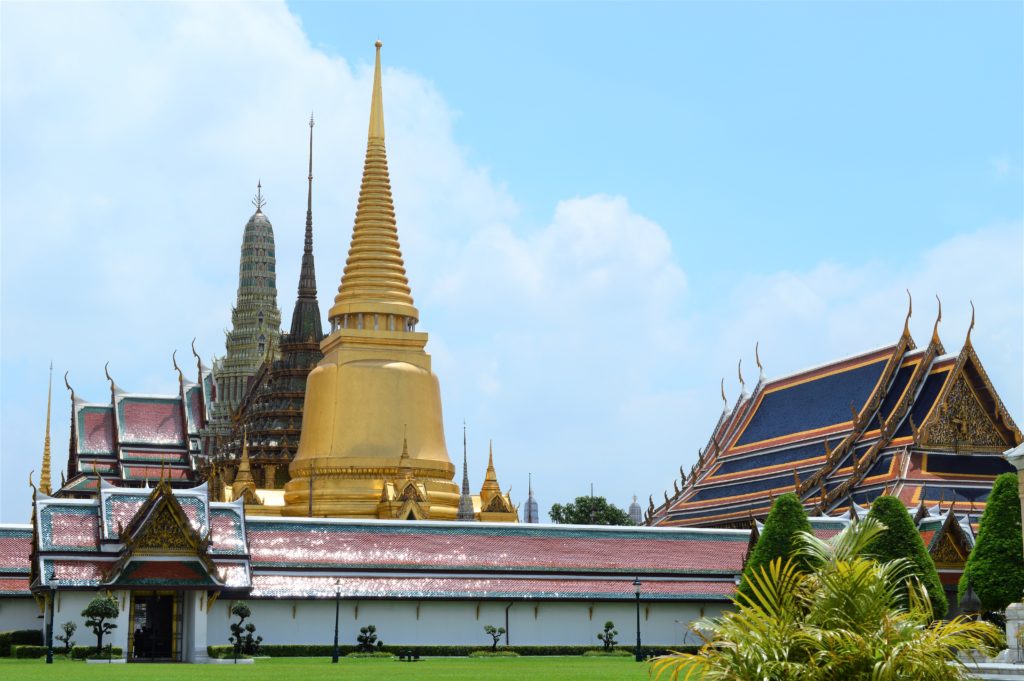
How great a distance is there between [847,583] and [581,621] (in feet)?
79.3

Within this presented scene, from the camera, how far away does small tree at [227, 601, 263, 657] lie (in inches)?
1169

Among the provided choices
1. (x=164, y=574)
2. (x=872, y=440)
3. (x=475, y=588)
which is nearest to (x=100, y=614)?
(x=164, y=574)

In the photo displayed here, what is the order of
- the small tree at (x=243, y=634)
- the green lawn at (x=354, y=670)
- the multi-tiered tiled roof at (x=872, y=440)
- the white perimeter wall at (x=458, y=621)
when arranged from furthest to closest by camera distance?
the multi-tiered tiled roof at (x=872, y=440) → the white perimeter wall at (x=458, y=621) → the small tree at (x=243, y=634) → the green lawn at (x=354, y=670)

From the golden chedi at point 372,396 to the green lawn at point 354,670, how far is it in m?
15.0

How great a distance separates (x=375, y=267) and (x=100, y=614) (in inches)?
845

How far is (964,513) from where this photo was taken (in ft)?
128

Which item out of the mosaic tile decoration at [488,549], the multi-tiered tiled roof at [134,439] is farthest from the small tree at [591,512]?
the mosaic tile decoration at [488,549]

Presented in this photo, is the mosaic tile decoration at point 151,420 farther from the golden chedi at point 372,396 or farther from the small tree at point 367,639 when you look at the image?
the small tree at point 367,639

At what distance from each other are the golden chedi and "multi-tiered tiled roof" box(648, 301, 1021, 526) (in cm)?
944

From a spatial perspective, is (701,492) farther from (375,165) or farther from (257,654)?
(257,654)

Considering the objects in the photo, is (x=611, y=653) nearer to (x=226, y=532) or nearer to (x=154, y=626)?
(x=226, y=532)

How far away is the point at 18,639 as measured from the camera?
99.7 ft

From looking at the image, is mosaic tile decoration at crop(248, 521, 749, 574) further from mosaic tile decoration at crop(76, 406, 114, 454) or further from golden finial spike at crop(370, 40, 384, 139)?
mosaic tile decoration at crop(76, 406, 114, 454)

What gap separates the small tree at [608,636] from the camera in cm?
3322
